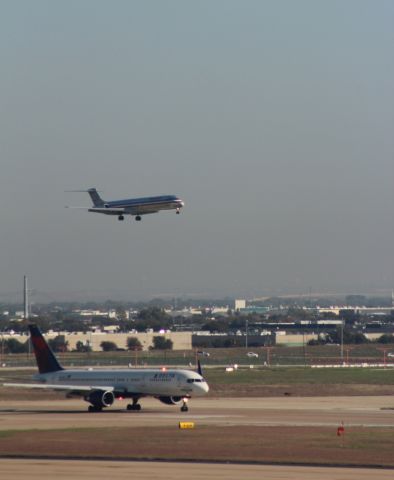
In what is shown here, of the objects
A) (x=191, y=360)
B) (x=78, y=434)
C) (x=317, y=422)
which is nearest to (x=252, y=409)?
(x=317, y=422)

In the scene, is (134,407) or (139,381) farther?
(134,407)

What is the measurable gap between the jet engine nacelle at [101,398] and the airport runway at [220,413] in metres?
0.80

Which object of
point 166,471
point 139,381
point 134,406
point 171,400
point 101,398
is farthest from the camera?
point 134,406

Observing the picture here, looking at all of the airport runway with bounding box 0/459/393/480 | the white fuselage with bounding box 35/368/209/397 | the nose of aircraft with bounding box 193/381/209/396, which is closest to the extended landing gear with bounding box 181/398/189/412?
the white fuselage with bounding box 35/368/209/397

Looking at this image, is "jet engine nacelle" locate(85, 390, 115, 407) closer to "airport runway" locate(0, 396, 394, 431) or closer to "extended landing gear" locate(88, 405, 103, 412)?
"extended landing gear" locate(88, 405, 103, 412)

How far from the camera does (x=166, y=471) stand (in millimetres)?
58406

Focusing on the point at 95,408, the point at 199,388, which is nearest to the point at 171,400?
the point at 199,388

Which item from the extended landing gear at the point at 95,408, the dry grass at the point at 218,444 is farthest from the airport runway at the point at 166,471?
the extended landing gear at the point at 95,408

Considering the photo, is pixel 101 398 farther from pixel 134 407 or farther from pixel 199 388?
pixel 199 388

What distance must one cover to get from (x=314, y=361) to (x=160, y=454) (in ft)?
426

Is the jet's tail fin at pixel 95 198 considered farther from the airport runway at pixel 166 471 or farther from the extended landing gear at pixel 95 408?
the airport runway at pixel 166 471

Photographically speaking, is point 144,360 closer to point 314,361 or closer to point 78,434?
point 314,361

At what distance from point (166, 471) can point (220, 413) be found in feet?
126

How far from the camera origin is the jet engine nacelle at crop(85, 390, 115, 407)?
3991 inches
